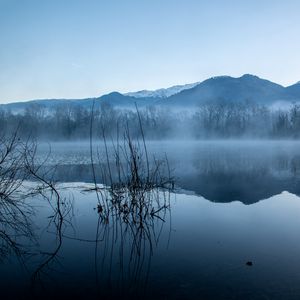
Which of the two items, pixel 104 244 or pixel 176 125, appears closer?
pixel 104 244

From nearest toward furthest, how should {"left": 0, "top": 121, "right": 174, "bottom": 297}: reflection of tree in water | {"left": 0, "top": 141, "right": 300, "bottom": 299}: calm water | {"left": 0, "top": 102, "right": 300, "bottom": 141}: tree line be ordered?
{"left": 0, "top": 141, "right": 300, "bottom": 299}: calm water < {"left": 0, "top": 121, "right": 174, "bottom": 297}: reflection of tree in water < {"left": 0, "top": 102, "right": 300, "bottom": 141}: tree line

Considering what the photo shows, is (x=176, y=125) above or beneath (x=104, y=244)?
above

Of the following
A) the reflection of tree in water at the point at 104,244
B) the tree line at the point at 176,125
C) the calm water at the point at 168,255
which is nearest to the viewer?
the calm water at the point at 168,255

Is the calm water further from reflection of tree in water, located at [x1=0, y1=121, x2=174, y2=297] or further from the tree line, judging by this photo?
the tree line

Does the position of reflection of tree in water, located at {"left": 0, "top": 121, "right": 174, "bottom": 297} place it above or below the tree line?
below

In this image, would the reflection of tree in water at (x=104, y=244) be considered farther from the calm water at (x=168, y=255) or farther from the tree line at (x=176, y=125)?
the tree line at (x=176, y=125)

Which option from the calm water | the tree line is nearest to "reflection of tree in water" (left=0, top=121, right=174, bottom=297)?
the calm water

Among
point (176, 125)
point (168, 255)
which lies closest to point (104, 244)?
point (168, 255)

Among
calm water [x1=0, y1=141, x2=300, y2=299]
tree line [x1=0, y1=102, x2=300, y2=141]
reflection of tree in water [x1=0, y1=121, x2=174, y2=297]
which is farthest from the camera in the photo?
tree line [x1=0, y1=102, x2=300, y2=141]

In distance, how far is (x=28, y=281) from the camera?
405 cm

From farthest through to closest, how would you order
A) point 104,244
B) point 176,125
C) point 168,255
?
point 176,125, point 104,244, point 168,255

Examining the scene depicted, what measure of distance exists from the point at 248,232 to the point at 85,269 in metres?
3.38

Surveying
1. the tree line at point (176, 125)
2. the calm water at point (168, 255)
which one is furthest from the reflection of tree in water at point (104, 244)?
the tree line at point (176, 125)

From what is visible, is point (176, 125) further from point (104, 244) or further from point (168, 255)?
point (168, 255)
